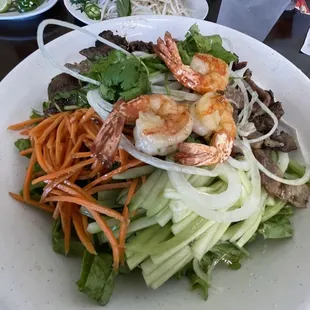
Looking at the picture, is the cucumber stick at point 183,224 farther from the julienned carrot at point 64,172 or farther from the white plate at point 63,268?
the julienned carrot at point 64,172

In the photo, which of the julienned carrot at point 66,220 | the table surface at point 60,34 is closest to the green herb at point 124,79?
the julienned carrot at point 66,220

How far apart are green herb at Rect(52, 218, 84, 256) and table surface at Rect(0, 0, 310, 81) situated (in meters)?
1.18

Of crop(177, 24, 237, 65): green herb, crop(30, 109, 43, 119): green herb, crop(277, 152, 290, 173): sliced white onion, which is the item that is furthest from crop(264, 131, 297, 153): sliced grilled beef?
crop(30, 109, 43, 119): green herb

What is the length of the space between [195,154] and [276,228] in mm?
395

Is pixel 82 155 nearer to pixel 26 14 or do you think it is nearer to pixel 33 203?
pixel 33 203

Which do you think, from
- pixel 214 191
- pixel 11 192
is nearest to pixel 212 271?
pixel 214 191

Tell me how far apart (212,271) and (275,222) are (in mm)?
284

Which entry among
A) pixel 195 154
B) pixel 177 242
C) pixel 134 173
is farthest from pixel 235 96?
pixel 177 242

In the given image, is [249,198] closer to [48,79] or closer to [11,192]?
[11,192]

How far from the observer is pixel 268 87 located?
184 cm

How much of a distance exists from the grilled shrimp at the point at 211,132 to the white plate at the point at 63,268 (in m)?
0.38

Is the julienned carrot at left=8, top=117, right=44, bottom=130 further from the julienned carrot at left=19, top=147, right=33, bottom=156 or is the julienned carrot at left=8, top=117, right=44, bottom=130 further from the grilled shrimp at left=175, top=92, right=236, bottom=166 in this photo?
the grilled shrimp at left=175, top=92, right=236, bottom=166

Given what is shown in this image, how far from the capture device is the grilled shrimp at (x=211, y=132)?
1.29 metres

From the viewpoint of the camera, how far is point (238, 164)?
4.59ft
